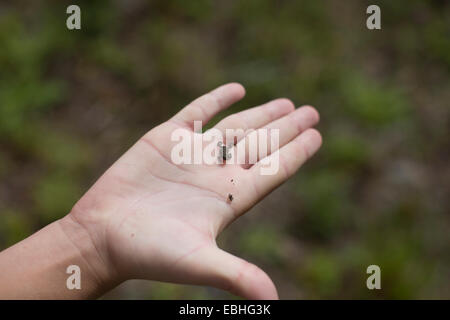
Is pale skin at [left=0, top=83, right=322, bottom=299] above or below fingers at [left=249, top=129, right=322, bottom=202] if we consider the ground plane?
below

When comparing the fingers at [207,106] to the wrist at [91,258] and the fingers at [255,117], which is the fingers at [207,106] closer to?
the fingers at [255,117]

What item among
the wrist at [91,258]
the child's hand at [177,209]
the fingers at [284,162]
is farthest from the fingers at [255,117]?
the wrist at [91,258]

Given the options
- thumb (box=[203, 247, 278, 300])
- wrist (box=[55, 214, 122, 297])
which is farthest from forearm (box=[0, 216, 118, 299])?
thumb (box=[203, 247, 278, 300])

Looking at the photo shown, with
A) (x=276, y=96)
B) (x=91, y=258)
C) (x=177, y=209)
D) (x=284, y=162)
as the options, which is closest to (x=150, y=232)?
(x=177, y=209)

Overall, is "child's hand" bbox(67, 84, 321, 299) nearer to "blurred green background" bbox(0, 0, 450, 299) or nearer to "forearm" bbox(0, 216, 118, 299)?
"forearm" bbox(0, 216, 118, 299)

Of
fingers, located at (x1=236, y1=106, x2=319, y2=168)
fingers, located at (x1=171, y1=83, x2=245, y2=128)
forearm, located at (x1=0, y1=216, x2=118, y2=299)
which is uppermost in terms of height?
fingers, located at (x1=171, y1=83, x2=245, y2=128)

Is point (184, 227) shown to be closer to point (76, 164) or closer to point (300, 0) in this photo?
point (76, 164)
